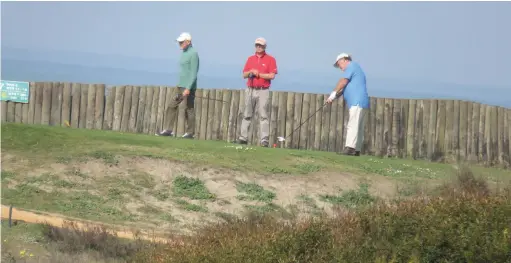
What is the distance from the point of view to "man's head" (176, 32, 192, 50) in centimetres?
2070

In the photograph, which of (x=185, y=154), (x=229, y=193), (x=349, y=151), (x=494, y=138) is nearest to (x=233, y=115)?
(x=494, y=138)

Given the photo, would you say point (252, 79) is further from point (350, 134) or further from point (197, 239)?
point (197, 239)

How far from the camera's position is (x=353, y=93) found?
19.8 meters

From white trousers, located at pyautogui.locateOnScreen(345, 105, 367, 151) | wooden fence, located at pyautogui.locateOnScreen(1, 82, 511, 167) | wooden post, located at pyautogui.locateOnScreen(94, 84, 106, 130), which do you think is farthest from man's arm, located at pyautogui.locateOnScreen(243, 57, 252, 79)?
wooden post, located at pyautogui.locateOnScreen(94, 84, 106, 130)

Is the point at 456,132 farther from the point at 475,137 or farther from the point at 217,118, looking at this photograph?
the point at 217,118

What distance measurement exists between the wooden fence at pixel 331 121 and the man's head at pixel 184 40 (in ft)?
16.9

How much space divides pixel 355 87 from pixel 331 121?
534 cm

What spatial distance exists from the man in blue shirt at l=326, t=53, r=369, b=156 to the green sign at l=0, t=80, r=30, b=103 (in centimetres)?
1122

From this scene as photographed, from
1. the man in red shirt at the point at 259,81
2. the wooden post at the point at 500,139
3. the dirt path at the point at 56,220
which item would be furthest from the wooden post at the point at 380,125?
the dirt path at the point at 56,220

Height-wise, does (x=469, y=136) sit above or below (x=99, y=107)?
below

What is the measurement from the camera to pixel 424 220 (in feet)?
33.7

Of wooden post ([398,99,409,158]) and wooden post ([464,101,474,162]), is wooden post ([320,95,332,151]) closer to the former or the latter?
wooden post ([398,99,409,158])

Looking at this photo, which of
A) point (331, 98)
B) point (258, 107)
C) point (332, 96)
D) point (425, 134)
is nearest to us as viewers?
point (331, 98)

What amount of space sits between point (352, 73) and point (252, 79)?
2.06m
